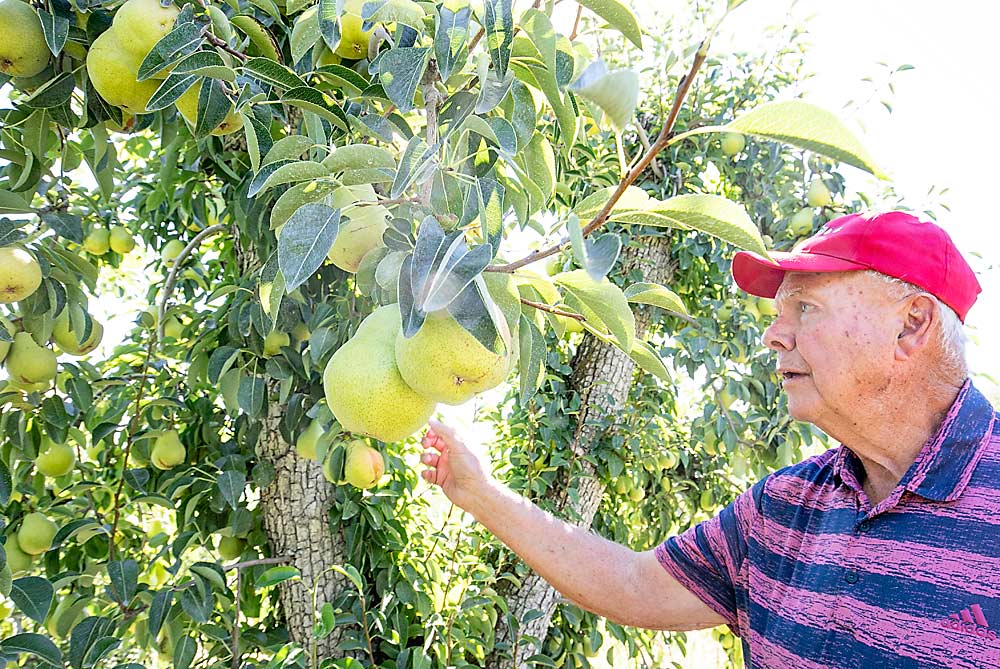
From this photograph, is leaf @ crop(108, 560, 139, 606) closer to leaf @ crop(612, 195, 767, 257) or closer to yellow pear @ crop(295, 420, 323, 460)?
yellow pear @ crop(295, 420, 323, 460)

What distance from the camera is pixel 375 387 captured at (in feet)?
2.68

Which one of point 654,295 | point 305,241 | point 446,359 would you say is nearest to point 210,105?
point 305,241

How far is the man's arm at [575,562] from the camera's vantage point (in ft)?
5.03

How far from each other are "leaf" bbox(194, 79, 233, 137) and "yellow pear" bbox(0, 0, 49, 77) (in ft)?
1.01

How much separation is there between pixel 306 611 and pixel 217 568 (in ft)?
1.25

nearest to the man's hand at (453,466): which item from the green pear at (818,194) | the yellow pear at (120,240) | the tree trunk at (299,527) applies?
the tree trunk at (299,527)

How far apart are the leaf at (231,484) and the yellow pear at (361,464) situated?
0.97 feet

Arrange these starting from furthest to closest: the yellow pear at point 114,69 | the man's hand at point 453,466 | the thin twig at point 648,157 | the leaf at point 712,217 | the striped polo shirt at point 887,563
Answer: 1. the man's hand at point 453,466
2. the striped polo shirt at point 887,563
3. the yellow pear at point 114,69
4. the leaf at point 712,217
5. the thin twig at point 648,157

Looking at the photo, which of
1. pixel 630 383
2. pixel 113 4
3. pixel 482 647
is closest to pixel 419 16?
pixel 113 4

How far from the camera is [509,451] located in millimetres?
2863

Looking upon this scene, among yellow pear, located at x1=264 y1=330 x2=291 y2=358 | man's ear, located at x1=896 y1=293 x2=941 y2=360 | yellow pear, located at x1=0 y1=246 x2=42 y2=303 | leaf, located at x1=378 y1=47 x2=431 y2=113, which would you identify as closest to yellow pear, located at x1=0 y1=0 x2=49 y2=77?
yellow pear, located at x1=0 y1=246 x2=42 y2=303

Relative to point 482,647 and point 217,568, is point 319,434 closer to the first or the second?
point 217,568

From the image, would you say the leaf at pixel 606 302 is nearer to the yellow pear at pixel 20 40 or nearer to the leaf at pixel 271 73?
the leaf at pixel 271 73

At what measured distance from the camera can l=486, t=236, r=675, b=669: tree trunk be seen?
2.39 m
